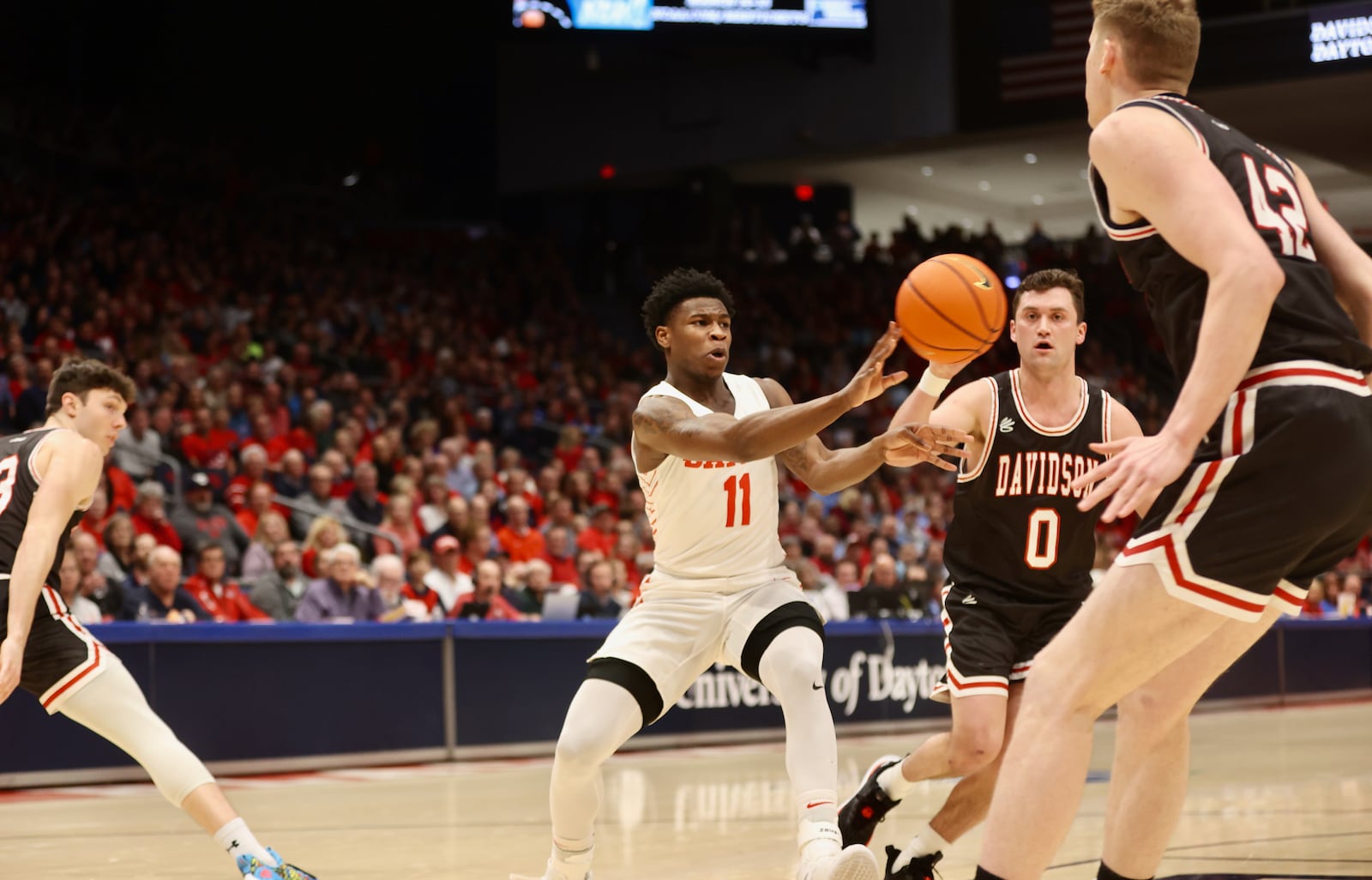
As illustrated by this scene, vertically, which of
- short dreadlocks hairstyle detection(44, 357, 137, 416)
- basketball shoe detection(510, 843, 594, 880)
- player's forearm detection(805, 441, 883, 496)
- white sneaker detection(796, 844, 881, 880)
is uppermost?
short dreadlocks hairstyle detection(44, 357, 137, 416)

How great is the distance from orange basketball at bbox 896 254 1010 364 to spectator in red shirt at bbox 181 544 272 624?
7.57 m

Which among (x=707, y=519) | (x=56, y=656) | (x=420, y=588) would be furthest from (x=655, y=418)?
(x=420, y=588)

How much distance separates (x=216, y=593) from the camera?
37.7 ft

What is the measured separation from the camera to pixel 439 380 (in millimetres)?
18266

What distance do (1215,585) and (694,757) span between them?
28.2 ft

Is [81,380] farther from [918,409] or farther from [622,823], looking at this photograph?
[622,823]

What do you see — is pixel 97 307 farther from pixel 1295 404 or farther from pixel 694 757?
pixel 1295 404

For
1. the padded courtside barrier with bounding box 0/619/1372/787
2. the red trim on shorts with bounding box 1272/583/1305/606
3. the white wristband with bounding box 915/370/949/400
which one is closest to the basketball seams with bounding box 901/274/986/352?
the white wristband with bounding box 915/370/949/400

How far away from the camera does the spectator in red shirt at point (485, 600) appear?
1215 cm

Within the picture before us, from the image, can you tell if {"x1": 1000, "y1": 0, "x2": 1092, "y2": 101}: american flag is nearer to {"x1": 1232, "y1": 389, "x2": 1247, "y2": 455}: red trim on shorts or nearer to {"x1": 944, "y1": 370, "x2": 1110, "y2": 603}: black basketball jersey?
{"x1": 944, "y1": 370, "x2": 1110, "y2": 603}: black basketball jersey

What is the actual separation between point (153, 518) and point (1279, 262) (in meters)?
10.4

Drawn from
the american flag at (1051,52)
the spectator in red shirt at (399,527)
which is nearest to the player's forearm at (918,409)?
the spectator in red shirt at (399,527)

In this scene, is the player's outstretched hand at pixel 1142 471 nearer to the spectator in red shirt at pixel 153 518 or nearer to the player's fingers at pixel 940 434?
the player's fingers at pixel 940 434

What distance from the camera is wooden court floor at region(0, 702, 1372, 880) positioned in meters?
6.11
